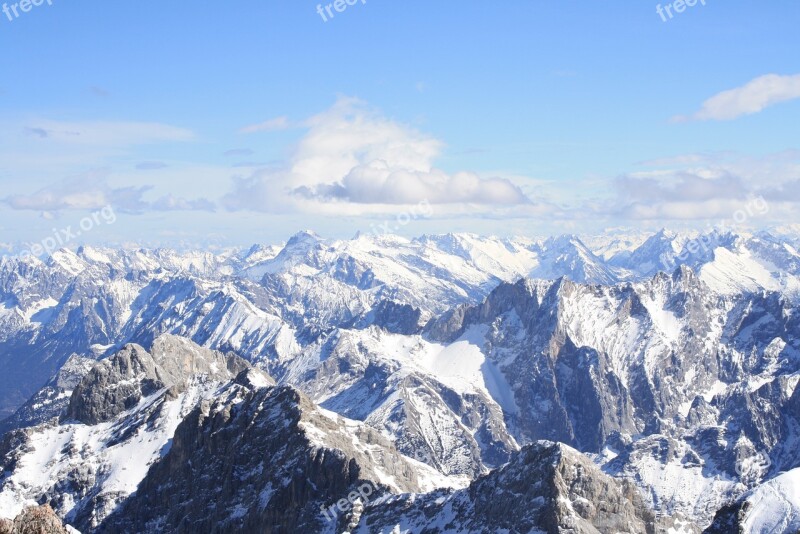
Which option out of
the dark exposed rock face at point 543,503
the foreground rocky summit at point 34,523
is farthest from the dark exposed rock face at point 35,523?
the dark exposed rock face at point 543,503

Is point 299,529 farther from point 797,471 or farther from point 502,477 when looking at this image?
point 797,471

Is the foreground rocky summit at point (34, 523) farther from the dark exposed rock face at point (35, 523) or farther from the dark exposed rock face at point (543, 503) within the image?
the dark exposed rock face at point (543, 503)

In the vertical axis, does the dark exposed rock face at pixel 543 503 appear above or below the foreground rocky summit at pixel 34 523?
below

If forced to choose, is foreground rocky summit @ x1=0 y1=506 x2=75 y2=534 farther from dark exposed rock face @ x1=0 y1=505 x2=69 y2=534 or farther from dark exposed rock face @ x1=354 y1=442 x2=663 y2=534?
dark exposed rock face @ x1=354 y1=442 x2=663 y2=534

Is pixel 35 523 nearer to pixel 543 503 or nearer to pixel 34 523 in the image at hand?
pixel 34 523

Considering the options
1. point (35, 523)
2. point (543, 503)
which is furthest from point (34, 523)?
point (543, 503)
